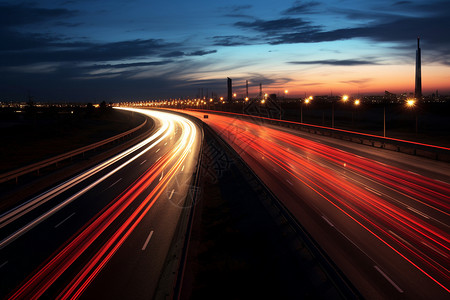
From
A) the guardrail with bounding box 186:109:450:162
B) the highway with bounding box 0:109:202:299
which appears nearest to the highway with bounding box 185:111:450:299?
the guardrail with bounding box 186:109:450:162

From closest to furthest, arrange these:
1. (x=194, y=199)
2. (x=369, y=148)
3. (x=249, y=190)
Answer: (x=194, y=199) < (x=249, y=190) < (x=369, y=148)

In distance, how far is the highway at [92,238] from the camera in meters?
11.3

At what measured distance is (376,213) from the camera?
18.8m

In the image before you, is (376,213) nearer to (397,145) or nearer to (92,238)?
(92,238)

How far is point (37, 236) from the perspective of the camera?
15.5 metres

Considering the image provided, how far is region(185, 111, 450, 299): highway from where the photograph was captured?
1213 cm

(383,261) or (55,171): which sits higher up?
(55,171)

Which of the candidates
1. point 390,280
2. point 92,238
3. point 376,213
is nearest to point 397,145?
point 376,213

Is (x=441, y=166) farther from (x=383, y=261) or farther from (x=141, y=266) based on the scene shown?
(x=141, y=266)

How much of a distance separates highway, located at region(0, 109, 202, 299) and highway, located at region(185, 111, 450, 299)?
7.04 meters

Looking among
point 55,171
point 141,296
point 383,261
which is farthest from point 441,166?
point 55,171

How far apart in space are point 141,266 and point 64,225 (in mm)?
6317

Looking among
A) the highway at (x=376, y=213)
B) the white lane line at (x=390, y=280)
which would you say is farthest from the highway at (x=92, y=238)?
the white lane line at (x=390, y=280)

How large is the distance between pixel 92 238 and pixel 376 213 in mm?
14338
